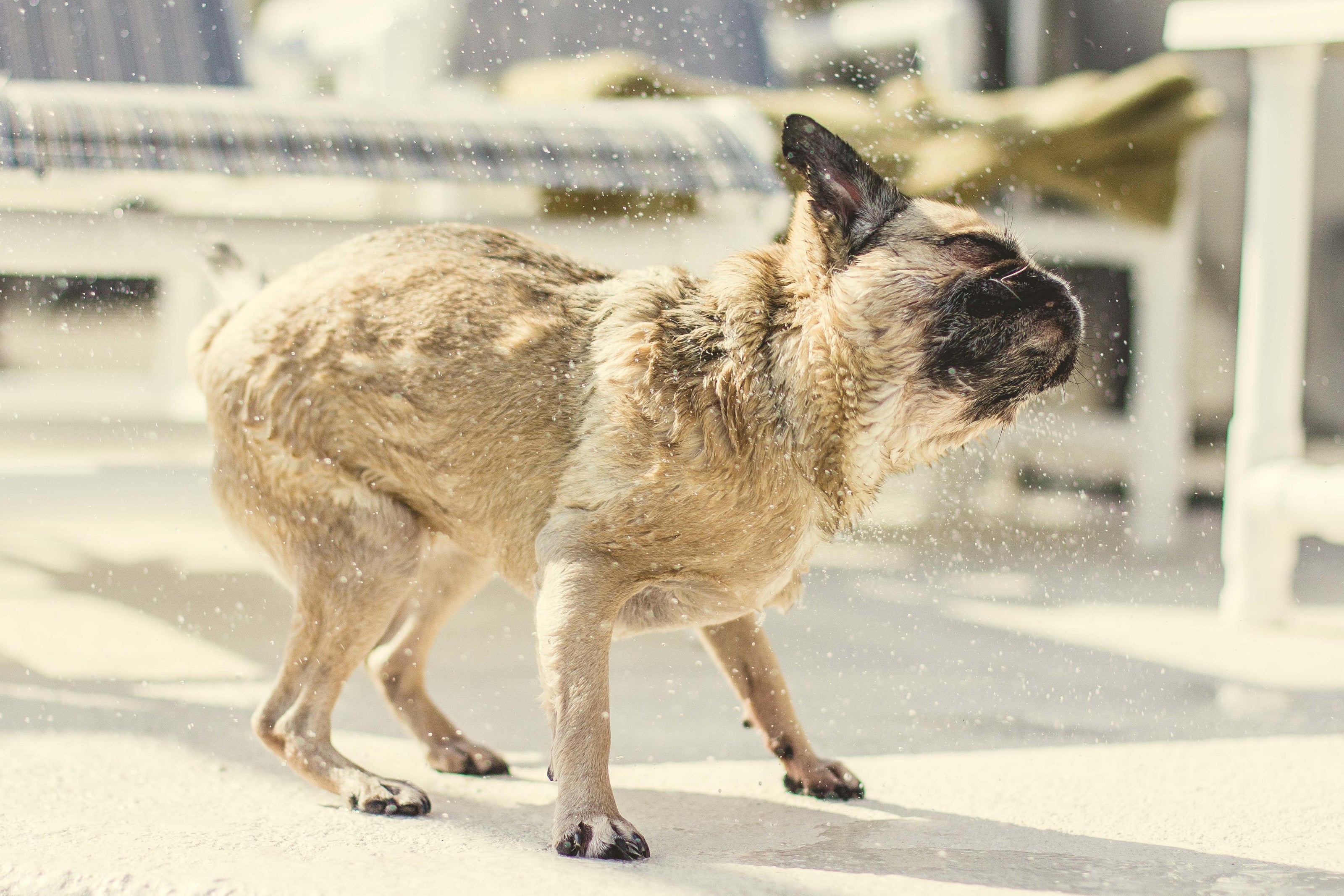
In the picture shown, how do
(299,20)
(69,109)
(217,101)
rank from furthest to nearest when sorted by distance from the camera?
(299,20)
(217,101)
(69,109)

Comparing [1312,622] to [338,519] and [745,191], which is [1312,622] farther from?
[338,519]

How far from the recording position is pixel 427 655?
281 cm

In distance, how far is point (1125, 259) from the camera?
5016mm

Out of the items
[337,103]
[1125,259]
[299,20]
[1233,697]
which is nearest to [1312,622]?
[1233,697]

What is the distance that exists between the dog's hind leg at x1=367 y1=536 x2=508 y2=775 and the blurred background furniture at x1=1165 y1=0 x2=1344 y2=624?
95.2 inches

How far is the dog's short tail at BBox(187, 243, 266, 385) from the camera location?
8.71 feet

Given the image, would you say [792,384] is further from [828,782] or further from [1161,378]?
[1161,378]

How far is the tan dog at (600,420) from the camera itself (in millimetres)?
2146

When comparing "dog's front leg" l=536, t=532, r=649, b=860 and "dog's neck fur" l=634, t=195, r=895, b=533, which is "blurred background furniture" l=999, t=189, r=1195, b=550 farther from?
"dog's front leg" l=536, t=532, r=649, b=860

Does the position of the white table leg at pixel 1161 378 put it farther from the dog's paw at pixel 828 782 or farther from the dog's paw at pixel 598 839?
the dog's paw at pixel 598 839

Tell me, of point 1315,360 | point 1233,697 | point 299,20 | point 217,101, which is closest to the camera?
point 1233,697

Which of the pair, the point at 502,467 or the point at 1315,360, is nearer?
the point at 502,467

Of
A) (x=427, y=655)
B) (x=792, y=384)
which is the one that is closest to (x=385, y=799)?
(x=427, y=655)

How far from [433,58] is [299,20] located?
1.86 meters
